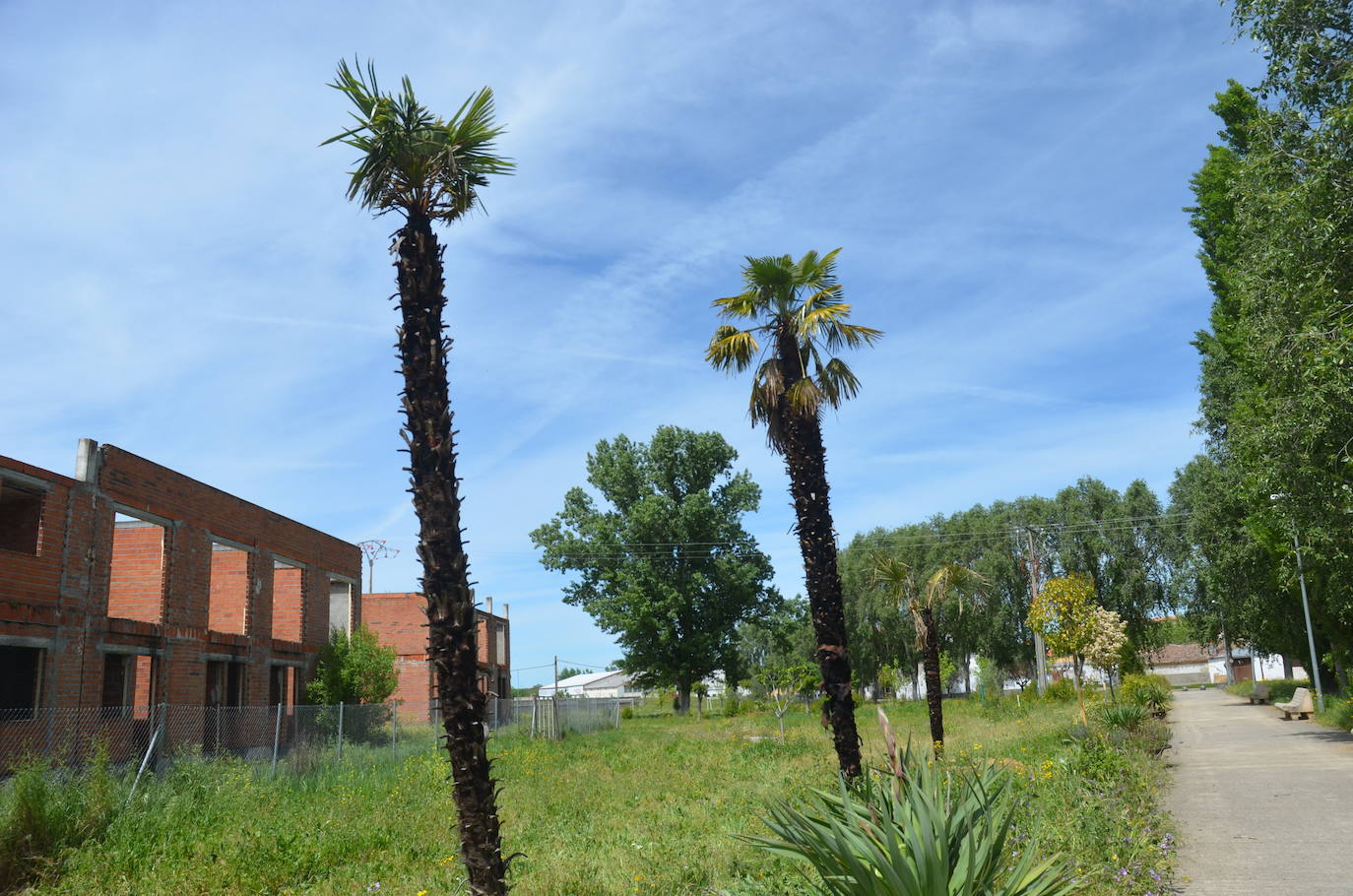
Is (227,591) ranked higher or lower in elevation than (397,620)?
higher

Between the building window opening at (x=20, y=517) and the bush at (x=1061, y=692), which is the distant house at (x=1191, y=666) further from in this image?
the building window opening at (x=20, y=517)

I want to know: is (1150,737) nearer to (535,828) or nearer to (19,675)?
(535,828)

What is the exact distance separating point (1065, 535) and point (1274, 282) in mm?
38181

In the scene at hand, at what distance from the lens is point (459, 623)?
6.29 meters

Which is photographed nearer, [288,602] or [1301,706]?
[1301,706]

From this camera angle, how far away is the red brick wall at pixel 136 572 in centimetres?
2498

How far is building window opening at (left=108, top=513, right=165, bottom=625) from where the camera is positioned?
25.0 m

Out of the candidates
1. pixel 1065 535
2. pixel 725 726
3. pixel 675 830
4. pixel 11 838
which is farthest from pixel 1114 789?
pixel 1065 535

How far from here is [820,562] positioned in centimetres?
1259

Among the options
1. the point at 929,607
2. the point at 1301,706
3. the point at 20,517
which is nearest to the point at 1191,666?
the point at 1301,706

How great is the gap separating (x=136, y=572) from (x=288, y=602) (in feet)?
17.8

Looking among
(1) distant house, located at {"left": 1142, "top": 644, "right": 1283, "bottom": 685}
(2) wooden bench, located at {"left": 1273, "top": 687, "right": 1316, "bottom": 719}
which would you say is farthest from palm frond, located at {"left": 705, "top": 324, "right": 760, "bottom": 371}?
(1) distant house, located at {"left": 1142, "top": 644, "right": 1283, "bottom": 685}

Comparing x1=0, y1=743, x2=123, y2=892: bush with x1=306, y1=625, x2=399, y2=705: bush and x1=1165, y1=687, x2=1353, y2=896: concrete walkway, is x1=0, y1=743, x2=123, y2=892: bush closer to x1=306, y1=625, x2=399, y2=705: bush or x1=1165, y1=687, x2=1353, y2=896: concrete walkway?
x1=1165, y1=687, x2=1353, y2=896: concrete walkway

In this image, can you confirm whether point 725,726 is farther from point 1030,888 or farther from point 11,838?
point 1030,888
